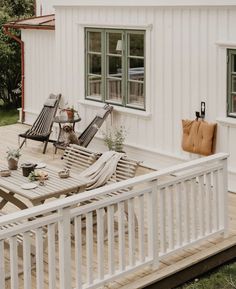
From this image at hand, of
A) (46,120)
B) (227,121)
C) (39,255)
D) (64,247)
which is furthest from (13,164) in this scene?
(46,120)

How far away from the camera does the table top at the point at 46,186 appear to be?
668 centimetres

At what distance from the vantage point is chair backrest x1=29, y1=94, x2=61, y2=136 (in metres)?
12.6

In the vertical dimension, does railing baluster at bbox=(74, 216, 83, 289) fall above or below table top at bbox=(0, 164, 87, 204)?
below

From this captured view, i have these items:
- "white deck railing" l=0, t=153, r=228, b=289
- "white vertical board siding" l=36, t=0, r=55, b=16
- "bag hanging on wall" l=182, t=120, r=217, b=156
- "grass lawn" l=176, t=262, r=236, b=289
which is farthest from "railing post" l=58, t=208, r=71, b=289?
"white vertical board siding" l=36, t=0, r=55, b=16

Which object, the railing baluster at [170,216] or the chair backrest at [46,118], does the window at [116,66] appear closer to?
the chair backrest at [46,118]

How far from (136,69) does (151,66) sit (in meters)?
0.49

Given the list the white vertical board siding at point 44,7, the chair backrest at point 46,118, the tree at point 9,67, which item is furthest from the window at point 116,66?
the tree at point 9,67

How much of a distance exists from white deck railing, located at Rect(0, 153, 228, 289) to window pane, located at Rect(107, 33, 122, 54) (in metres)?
4.61

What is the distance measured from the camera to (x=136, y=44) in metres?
10.9

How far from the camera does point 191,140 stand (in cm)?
981

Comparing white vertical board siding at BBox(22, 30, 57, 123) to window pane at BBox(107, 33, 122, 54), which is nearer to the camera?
window pane at BBox(107, 33, 122, 54)

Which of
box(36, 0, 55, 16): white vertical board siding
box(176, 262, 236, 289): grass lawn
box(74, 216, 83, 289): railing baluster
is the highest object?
box(36, 0, 55, 16): white vertical board siding

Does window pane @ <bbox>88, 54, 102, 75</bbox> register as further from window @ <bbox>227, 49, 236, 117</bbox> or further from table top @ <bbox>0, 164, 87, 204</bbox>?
table top @ <bbox>0, 164, 87, 204</bbox>

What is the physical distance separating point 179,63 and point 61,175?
3.60m
